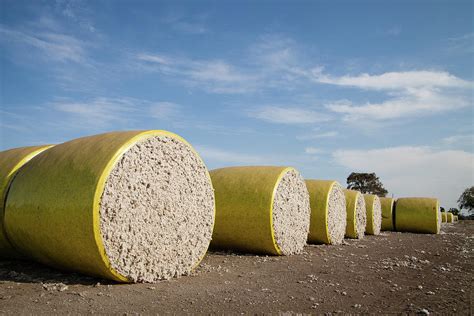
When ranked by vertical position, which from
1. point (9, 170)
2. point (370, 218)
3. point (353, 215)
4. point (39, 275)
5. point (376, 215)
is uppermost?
point (9, 170)

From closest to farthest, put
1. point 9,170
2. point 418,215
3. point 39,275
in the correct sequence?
point 39,275, point 9,170, point 418,215

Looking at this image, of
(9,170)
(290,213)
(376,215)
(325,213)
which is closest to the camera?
(9,170)

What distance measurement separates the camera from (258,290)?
552 cm

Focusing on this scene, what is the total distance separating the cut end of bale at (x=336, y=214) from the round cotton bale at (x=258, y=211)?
7.20 feet

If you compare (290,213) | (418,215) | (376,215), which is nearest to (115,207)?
(290,213)

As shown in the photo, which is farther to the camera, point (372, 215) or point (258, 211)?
point (372, 215)

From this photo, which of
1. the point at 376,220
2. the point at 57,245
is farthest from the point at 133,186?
the point at 376,220

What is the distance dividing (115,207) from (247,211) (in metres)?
4.00

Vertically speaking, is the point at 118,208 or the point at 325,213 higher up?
the point at 118,208

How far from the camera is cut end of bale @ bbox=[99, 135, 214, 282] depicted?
546 centimetres

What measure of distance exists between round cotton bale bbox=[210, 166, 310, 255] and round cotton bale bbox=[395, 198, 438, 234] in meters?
12.3

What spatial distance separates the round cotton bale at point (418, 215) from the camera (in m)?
19.2

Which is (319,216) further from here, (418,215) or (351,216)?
(418,215)

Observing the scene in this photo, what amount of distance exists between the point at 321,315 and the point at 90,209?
10.4 feet
